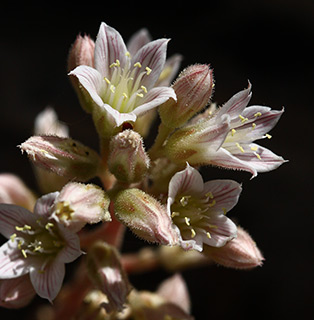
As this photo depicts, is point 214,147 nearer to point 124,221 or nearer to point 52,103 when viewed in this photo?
point 124,221

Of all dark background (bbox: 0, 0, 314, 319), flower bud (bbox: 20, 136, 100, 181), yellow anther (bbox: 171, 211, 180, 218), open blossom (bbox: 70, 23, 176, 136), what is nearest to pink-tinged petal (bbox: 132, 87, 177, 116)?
open blossom (bbox: 70, 23, 176, 136)

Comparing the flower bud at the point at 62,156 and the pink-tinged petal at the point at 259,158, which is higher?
the pink-tinged petal at the point at 259,158

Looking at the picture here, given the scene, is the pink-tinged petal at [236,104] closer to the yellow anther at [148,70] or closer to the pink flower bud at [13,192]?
the yellow anther at [148,70]

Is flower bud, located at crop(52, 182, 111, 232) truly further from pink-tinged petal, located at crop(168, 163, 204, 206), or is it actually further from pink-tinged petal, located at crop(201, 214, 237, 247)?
pink-tinged petal, located at crop(201, 214, 237, 247)

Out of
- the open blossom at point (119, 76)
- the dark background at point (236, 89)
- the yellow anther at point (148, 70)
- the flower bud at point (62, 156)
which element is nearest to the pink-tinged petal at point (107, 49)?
the open blossom at point (119, 76)

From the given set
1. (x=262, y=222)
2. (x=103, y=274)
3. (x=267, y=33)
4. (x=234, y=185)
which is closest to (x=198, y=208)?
(x=234, y=185)

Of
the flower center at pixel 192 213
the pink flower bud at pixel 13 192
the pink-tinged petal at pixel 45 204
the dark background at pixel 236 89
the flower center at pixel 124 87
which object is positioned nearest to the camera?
the pink-tinged petal at pixel 45 204
